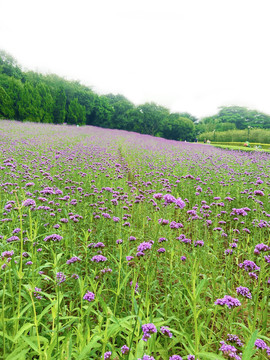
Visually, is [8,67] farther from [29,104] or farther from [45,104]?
[29,104]

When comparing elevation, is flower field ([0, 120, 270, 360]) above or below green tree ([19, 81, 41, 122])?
below

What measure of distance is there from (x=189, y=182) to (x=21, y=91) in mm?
35943

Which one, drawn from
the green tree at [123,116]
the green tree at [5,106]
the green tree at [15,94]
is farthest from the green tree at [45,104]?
the green tree at [123,116]

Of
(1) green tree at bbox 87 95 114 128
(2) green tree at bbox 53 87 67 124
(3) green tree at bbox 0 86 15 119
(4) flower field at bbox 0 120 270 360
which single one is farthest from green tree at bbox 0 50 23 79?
(4) flower field at bbox 0 120 270 360

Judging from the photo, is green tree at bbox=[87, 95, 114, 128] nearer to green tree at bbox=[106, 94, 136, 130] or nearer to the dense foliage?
green tree at bbox=[106, 94, 136, 130]

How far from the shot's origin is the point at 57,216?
3.57 meters

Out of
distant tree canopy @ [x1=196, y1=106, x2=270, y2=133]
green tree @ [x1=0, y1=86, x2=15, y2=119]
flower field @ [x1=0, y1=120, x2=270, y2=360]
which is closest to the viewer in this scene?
flower field @ [x1=0, y1=120, x2=270, y2=360]

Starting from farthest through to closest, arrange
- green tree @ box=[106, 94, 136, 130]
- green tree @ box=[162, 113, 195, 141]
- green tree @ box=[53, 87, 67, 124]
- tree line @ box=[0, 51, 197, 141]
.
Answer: green tree @ box=[162, 113, 195, 141] → green tree @ box=[106, 94, 136, 130] → tree line @ box=[0, 51, 197, 141] → green tree @ box=[53, 87, 67, 124]

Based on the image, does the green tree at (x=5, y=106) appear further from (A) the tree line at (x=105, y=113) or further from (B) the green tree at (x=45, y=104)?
(A) the tree line at (x=105, y=113)

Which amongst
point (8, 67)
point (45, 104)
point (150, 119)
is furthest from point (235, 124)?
point (8, 67)

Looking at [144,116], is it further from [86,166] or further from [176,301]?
[176,301]

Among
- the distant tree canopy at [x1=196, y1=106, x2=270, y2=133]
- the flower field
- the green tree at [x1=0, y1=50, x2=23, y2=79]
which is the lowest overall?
the flower field

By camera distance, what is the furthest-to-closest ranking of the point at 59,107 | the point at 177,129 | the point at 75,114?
the point at 177,129 < the point at 75,114 < the point at 59,107

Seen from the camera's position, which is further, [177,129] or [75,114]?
[177,129]
